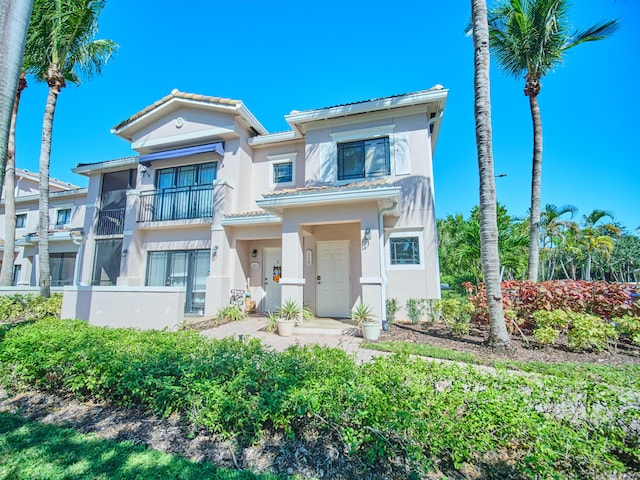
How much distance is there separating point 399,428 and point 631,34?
50.5ft

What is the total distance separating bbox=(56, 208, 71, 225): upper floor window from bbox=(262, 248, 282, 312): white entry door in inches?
572

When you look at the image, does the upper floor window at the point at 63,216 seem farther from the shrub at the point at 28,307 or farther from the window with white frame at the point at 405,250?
the window with white frame at the point at 405,250

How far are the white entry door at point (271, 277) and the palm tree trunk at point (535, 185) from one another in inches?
392

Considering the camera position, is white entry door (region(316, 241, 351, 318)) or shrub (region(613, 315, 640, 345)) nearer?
shrub (region(613, 315, 640, 345))

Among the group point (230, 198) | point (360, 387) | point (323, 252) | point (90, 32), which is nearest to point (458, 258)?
point (323, 252)

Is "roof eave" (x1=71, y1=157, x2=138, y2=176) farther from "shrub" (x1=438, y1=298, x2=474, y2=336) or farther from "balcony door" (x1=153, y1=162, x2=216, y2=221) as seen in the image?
"shrub" (x1=438, y1=298, x2=474, y2=336)

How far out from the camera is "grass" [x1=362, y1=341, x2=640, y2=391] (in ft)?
15.4

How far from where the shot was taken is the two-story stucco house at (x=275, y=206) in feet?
30.5

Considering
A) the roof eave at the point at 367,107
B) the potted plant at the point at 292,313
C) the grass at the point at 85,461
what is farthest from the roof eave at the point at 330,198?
the grass at the point at 85,461

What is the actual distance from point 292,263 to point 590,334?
25.1 ft

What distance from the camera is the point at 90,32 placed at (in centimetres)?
1166

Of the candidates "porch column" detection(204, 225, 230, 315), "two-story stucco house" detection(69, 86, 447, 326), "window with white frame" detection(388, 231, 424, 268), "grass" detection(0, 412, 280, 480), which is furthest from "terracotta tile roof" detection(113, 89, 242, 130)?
"grass" detection(0, 412, 280, 480)

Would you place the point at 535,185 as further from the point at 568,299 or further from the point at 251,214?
the point at 251,214

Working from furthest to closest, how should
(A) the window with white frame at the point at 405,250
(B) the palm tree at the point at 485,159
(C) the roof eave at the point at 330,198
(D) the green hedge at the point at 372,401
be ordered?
(A) the window with white frame at the point at 405,250 → (C) the roof eave at the point at 330,198 → (B) the palm tree at the point at 485,159 → (D) the green hedge at the point at 372,401
